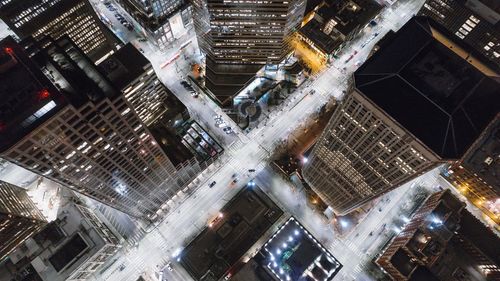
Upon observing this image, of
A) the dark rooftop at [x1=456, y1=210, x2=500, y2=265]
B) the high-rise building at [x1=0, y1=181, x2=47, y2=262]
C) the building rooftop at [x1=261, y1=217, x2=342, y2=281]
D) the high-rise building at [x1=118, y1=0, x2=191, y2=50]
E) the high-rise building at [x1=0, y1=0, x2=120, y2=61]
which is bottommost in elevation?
the dark rooftop at [x1=456, y1=210, x2=500, y2=265]

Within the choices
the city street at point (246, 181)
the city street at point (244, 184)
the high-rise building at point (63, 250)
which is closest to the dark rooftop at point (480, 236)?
the city street at point (246, 181)

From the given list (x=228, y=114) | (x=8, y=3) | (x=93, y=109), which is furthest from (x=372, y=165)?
(x=8, y=3)

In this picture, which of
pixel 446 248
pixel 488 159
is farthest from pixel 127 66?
pixel 488 159

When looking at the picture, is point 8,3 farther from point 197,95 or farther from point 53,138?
point 53,138

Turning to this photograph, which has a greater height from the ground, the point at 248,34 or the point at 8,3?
the point at 8,3

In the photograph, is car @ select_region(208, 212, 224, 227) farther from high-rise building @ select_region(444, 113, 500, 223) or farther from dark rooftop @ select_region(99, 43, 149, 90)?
high-rise building @ select_region(444, 113, 500, 223)

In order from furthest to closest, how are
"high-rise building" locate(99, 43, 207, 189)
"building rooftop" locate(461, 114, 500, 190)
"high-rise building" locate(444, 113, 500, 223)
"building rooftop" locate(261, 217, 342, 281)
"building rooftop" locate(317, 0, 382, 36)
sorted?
1. "building rooftop" locate(317, 0, 382, 36)
2. "high-rise building" locate(444, 113, 500, 223)
3. "building rooftop" locate(461, 114, 500, 190)
4. "high-rise building" locate(99, 43, 207, 189)
5. "building rooftop" locate(261, 217, 342, 281)

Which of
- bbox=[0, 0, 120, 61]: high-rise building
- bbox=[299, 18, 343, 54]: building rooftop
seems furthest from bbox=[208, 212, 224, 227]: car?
bbox=[0, 0, 120, 61]: high-rise building

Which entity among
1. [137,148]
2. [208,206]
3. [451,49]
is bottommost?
[451,49]
